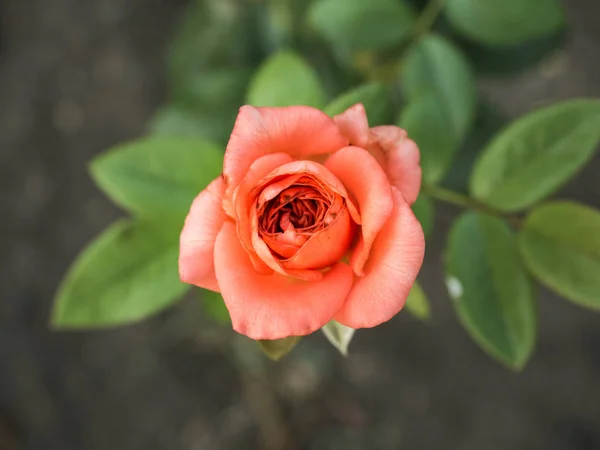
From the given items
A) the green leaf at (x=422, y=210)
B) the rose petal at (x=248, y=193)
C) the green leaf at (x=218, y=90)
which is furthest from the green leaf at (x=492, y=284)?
the green leaf at (x=218, y=90)

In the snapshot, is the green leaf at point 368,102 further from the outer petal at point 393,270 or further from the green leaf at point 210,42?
the green leaf at point 210,42

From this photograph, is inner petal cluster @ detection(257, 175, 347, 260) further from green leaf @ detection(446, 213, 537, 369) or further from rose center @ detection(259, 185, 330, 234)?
green leaf @ detection(446, 213, 537, 369)

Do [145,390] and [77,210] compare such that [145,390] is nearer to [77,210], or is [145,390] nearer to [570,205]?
[77,210]

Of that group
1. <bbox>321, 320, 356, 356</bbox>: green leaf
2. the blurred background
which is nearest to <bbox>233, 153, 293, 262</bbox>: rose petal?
<bbox>321, 320, 356, 356</bbox>: green leaf

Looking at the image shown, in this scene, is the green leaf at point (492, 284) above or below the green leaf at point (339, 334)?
below

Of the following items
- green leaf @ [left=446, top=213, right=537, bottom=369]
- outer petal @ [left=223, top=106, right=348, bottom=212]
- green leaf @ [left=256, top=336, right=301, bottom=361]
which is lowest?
green leaf @ [left=446, top=213, right=537, bottom=369]

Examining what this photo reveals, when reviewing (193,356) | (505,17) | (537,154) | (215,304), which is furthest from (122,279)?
(193,356)

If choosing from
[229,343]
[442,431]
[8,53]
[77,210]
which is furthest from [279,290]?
[8,53]
